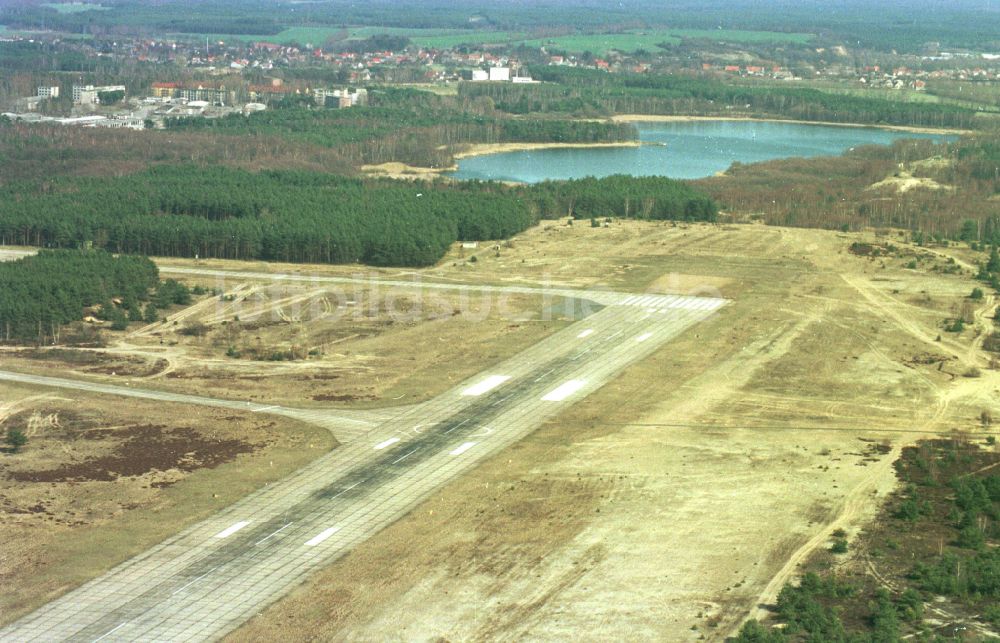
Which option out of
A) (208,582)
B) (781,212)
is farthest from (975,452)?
(781,212)

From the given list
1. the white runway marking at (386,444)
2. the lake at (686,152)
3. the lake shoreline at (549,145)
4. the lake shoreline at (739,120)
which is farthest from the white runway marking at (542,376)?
the lake shoreline at (739,120)

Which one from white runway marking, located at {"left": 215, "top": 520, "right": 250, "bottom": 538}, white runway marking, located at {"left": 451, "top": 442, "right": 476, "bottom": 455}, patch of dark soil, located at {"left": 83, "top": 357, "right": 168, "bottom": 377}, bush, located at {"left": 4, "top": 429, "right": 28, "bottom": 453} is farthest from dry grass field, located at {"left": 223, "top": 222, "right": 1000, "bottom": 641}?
patch of dark soil, located at {"left": 83, "top": 357, "right": 168, "bottom": 377}

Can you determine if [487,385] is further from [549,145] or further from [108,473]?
[549,145]

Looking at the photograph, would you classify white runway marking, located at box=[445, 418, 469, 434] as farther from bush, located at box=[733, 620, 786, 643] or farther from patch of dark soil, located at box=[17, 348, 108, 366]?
bush, located at box=[733, 620, 786, 643]

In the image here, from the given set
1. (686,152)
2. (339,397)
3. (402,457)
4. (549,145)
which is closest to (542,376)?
(339,397)

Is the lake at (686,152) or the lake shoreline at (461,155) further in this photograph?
the lake at (686,152)

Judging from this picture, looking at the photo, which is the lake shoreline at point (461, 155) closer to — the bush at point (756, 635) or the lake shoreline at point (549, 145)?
the lake shoreline at point (549, 145)

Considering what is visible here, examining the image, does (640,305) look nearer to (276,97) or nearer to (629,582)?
(629,582)
